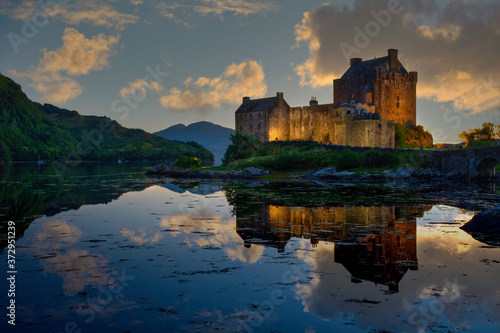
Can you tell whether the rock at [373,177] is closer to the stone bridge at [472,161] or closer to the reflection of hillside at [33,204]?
the stone bridge at [472,161]

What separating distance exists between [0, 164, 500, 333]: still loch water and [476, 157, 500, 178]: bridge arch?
27946 mm

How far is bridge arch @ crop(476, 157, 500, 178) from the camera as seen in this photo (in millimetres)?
42750

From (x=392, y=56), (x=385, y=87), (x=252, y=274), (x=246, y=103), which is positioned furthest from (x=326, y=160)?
(x=252, y=274)

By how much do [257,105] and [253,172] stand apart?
22098 mm

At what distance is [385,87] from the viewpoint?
6769cm

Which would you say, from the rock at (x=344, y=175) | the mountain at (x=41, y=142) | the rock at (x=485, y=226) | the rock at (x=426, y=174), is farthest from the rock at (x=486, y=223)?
the mountain at (x=41, y=142)

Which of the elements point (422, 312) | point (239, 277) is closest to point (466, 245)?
point (422, 312)

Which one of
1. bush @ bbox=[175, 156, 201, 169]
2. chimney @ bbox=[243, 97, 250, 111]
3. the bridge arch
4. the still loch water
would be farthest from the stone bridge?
chimney @ bbox=[243, 97, 250, 111]

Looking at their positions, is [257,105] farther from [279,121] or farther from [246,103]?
[279,121]

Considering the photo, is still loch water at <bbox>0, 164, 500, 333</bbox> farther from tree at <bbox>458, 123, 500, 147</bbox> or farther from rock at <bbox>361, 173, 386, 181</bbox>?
tree at <bbox>458, 123, 500, 147</bbox>

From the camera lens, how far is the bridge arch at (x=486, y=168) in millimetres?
42750

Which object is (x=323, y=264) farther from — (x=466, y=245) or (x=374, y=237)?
(x=466, y=245)

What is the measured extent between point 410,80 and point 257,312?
7115 centimetres

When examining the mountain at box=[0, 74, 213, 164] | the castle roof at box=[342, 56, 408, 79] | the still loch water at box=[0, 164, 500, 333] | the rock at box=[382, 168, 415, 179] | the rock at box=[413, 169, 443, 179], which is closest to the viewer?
the still loch water at box=[0, 164, 500, 333]
